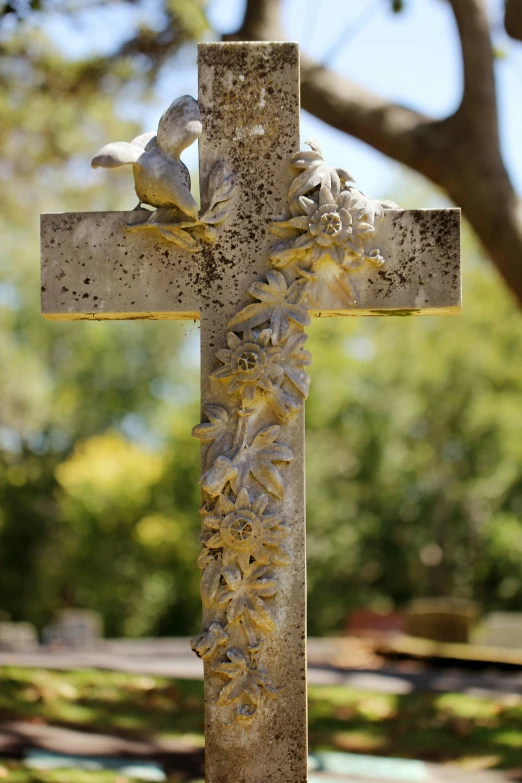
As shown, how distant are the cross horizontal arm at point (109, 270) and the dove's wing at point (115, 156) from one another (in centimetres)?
21

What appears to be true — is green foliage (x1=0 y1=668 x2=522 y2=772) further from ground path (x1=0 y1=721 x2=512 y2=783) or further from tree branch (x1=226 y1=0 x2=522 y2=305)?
tree branch (x1=226 y1=0 x2=522 y2=305)

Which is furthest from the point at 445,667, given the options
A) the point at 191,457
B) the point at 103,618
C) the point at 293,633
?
the point at 103,618

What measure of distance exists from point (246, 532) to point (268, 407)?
48 centimetres

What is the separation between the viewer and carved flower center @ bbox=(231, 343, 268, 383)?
3.60 metres

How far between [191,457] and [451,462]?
6896mm

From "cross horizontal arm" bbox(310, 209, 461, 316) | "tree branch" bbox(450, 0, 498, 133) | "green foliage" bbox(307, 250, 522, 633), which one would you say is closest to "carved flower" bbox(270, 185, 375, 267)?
"cross horizontal arm" bbox(310, 209, 461, 316)

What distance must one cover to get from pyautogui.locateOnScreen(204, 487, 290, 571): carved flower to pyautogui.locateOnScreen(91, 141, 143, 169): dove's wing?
1345 mm

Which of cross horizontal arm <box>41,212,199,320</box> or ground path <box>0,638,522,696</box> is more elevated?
cross horizontal arm <box>41,212,199,320</box>

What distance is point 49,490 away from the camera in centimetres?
2634

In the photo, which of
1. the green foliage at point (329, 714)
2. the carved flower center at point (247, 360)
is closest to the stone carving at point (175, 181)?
the carved flower center at point (247, 360)

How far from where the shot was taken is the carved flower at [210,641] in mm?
3539

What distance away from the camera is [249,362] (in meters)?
3.61

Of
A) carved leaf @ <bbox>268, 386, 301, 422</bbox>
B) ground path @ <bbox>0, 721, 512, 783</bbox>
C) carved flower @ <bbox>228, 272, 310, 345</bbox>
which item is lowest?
ground path @ <bbox>0, 721, 512, 783</bbox>

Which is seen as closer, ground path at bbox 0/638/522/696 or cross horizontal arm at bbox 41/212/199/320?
cross horizontal arm at bbox 41/212/199/320
